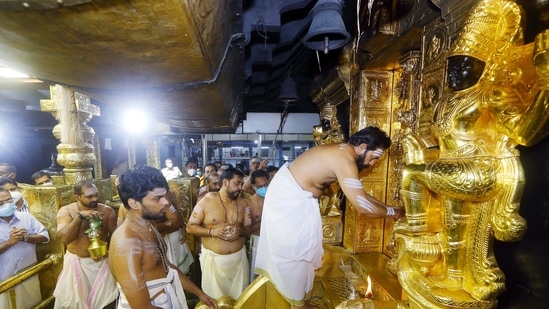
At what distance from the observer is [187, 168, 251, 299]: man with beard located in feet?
12.0

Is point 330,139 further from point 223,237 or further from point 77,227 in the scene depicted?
point 77,227

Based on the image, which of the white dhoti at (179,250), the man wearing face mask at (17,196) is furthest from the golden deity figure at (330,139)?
the man wearing face mask at (17,196)

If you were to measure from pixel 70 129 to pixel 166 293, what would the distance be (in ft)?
13.5

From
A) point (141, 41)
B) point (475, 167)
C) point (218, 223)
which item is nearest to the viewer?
point (475, 167)

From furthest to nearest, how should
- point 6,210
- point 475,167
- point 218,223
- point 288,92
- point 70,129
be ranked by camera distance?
point 288,92 → point 70,129 → point 218,223 → point 6,210 → point 475,167

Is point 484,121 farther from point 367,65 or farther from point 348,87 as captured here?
point 348,87

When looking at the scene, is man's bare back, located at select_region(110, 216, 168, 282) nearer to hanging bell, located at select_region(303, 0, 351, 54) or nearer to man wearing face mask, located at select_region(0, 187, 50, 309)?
hanging bell, located at select_region(303, 0, 351, 54)

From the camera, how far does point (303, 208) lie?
233 cm

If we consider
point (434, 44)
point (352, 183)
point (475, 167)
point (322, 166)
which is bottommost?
point (352, 183)

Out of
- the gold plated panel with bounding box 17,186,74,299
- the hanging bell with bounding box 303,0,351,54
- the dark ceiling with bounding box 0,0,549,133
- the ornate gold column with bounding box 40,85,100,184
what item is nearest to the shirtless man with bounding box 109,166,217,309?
the dark ceiling with bounding box 0,0,549,133

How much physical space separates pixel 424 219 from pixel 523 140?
0.59 m

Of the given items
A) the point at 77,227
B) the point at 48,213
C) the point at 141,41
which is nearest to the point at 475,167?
the point at 141,41

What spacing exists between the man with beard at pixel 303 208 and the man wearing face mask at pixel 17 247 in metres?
3.73

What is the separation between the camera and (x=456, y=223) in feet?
4.24
